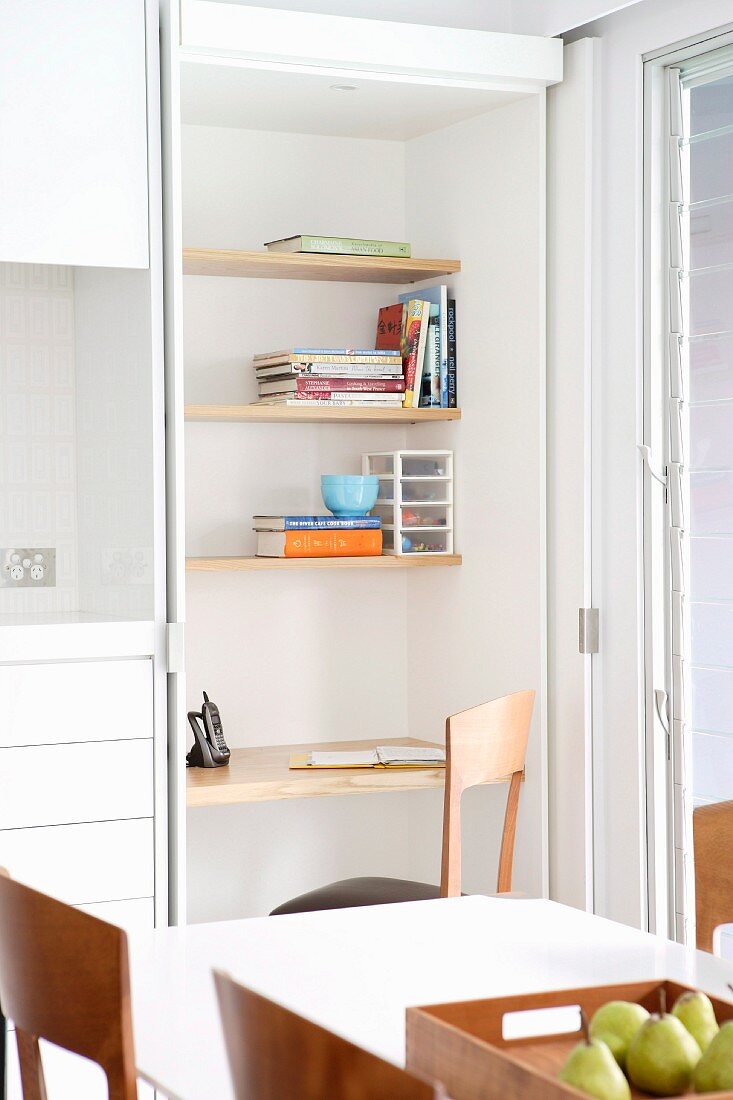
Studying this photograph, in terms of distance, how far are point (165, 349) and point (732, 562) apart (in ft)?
3.95

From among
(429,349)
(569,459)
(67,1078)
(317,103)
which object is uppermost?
(317,103)

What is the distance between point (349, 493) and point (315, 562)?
0.75ft

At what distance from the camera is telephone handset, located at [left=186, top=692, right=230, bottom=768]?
3150 millimetres

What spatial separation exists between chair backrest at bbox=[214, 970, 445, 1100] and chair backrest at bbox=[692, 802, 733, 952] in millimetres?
1077

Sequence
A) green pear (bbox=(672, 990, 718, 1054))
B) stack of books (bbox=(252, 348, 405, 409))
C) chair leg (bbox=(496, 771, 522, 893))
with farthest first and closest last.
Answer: stack of books (bbox=(252, 348, 405, 409))
chair leg (bbox=(496, 771, 522, 893))
green pear (bbox=(672, 990, 718, 1054))

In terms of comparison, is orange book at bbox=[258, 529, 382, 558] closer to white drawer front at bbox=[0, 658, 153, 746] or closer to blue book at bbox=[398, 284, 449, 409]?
blue book at bbox=[398, 284, 449, 409]

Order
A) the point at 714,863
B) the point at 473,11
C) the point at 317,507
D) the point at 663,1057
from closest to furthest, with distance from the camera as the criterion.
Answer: the point at 663,1057 → the point at 714,863 → the point at 473,11 → the point at 317,507

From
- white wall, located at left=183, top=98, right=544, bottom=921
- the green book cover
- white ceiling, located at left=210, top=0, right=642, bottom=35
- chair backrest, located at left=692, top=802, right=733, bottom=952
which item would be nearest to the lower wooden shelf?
white wall, located at left=183, top=98, right=544, bottom=921

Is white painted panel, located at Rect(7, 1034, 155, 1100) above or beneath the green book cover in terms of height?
beneath

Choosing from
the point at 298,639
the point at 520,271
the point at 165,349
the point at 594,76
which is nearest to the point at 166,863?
the point at 298,639

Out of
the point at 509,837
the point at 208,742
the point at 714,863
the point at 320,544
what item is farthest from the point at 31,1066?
the point at 320,544

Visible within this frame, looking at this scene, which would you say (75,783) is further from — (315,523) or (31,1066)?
(31,1066)

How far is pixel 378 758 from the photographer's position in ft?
10.4

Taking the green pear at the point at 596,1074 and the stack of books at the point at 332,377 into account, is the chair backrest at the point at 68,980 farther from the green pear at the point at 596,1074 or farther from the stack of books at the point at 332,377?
the stack of books at the point at 332,377
